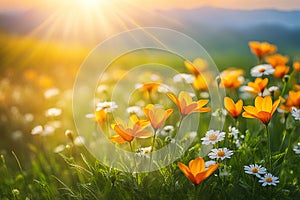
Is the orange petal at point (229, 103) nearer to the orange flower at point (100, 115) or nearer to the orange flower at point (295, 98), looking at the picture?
the orange flower at point (295, 98)

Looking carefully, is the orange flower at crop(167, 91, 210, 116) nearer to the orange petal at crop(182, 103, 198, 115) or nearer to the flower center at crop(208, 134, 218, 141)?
the orange petal at crop(182, 103, 198, 115)

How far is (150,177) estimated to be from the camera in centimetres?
202

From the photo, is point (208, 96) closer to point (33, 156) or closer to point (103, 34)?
point (33, 156)

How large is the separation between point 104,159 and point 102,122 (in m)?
0.19

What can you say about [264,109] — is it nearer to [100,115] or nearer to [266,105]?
[266,105]

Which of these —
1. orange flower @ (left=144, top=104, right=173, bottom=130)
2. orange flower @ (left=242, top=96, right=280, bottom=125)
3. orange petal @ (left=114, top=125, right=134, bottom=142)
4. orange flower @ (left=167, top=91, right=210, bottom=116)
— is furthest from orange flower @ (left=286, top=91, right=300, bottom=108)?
A: orange petal @ (left=114, top=125, right=134, bottom=142)

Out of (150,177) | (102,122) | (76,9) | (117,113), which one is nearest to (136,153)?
(150,177)

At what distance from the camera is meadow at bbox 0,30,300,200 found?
6.16 feet

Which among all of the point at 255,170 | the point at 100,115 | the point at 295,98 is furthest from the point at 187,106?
the point at 295,98

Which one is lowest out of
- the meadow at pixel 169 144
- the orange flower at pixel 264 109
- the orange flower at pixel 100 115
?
the meadow at pixel 169 144

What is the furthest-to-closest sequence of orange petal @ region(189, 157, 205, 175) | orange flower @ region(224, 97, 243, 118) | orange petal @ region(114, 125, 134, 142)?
1. orange flower @ region(224, 97, 243, 118)
2. orange petal @ region(114, 125, 134, 142)
3. orange petal @ region(189, 157, 205, 175)

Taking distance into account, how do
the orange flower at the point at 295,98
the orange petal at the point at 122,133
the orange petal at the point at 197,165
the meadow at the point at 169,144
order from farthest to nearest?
the orange flower at the point at 295,98 < the meadow at the point at 169,144 < the orange petal at the point at 122,133 < the orange petal at the point at 197,165

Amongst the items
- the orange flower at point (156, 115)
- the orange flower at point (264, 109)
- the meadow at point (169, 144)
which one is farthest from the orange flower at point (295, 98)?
the orange flower at point (156, 115)

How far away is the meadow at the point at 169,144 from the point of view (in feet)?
6.16
